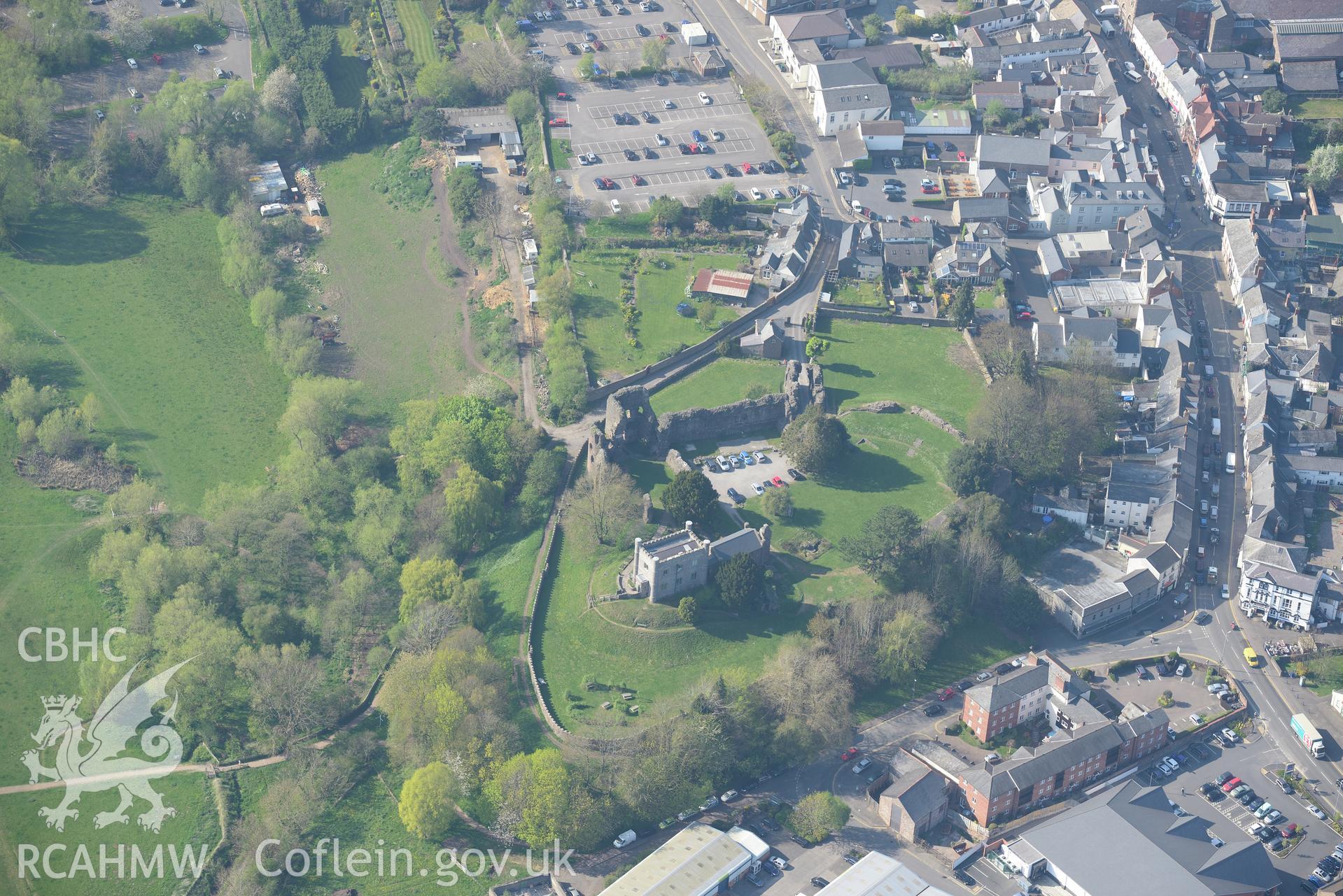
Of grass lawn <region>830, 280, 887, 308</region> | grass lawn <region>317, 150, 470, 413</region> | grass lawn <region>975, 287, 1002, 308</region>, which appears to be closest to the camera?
grass lawn <region>317, 150, 470, 413</region>

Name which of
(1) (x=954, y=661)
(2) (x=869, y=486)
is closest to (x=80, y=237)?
(2) (x=869, y=486)

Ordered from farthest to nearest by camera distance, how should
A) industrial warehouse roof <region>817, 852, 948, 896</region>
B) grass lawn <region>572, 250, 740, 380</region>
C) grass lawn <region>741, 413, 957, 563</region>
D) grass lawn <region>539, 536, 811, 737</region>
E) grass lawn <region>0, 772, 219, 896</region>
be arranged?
grass lawn <region>572, 250, 740, 380</region> → grass lawn <region>741, 413, 957, 563</region> → grass lawn <region>539, 536, 811, 737</region> → grass lawn <region>0, 772, 219, 896</region> → industrial warehouse roof <region>817, 852, 948, 896</region>

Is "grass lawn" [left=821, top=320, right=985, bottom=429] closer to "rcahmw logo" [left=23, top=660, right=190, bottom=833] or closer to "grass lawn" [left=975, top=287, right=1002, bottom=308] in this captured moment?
"grass lawn" [left=975, top=287, right=1002, bottom=308]

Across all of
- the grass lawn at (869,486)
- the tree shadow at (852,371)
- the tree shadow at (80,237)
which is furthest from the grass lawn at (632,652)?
the tree shadow at (80,237)

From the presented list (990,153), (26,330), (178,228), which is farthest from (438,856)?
(990,153)

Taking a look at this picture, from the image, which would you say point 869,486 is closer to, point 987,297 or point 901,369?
point 901,369

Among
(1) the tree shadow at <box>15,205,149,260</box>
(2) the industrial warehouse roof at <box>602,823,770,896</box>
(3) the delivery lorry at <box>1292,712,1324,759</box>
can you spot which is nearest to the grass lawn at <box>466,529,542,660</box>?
(2) the industrial warehouse roof at <box>602,823,770,896</box>

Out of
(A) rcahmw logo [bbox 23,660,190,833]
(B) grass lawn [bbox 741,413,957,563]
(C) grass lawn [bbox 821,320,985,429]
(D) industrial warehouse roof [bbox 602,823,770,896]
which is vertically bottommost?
(D) industrial warehouse roof [bbox 602,823,770,896]
